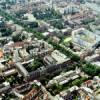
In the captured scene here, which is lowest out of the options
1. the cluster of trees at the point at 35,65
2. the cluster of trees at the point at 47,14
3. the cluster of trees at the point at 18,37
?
the cluster of trees at the point at 47,14

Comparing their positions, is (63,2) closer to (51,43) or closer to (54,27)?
(54,27)

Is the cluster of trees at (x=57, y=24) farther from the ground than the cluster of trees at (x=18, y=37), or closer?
closer

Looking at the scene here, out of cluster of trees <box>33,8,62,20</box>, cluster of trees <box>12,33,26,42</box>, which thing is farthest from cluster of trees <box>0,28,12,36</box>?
cluster of trees <box>33,8,62,20</box>

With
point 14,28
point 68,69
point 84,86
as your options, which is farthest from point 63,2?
point 84,86

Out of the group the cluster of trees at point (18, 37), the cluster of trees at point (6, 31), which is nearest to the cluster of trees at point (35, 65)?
the cluster of trees at point (18, 37)

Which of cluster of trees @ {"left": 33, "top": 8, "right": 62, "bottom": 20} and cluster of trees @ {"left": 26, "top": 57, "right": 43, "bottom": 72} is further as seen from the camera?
cluster of trees @ {"left": 33, "top": 8, "right": 62, "bottom": 20}

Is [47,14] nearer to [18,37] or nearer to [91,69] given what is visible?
[18,37]

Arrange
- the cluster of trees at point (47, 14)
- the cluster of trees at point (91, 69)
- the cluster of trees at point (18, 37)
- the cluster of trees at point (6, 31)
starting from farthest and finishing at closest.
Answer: the cluster of trees at point (47, 14) → the cluster of trees at point (6, 31) → the cluster of trees at point (18, 37) → the cluster of trees at point (91, 69)

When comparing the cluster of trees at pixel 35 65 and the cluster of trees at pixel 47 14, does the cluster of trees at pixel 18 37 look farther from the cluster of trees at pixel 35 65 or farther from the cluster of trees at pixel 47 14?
the cluster of trees at pixel 47 14

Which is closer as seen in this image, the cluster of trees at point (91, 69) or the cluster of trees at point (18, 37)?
the cluster of trees at point (91, 69)

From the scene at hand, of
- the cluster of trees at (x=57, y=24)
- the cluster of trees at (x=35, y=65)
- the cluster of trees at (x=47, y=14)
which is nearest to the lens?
the cluster of trees at (x=35, y=65)

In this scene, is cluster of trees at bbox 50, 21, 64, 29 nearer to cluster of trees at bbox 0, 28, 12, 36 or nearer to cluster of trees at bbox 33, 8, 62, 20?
cluster of trees at bbox 33, 8, 62, 20
